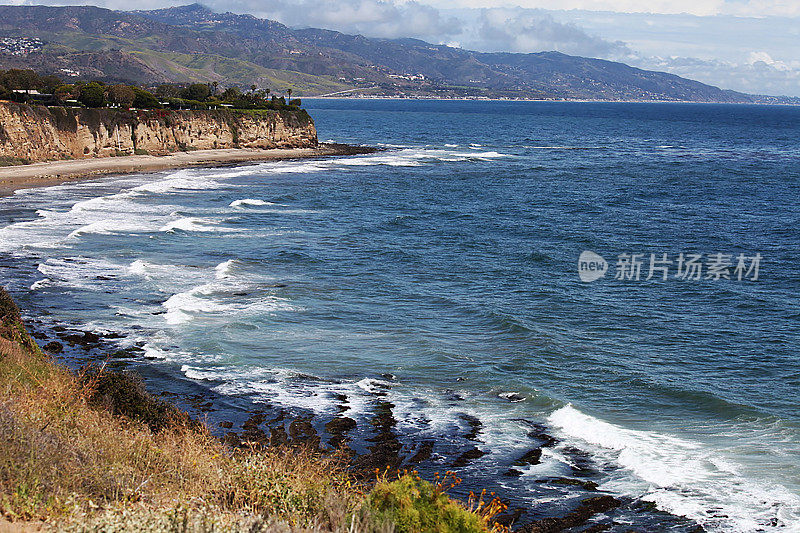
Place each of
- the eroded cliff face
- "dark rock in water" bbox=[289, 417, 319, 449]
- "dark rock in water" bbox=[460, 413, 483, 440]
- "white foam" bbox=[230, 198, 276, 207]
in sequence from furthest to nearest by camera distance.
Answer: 1. the eroded cliff face
2. "white foam" bbox=[230, 198, 276, 207]
3. "dark rock in water" bbox=[460, 413, 483, 440]
4. "dark rock in water" bbox=[289, 417, 319, 449]

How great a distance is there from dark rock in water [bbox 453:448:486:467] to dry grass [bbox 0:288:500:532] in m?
3.54

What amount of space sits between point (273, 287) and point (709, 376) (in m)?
17.7

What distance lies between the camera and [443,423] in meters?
18.7

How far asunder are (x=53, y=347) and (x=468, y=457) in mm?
13843

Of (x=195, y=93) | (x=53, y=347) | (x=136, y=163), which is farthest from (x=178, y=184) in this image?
(x=53, y=347)

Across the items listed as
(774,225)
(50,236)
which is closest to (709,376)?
(774,225)

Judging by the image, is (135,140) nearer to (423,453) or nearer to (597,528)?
(423,453)

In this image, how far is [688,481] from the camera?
15961 millimetres

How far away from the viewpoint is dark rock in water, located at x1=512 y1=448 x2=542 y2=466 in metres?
16.6

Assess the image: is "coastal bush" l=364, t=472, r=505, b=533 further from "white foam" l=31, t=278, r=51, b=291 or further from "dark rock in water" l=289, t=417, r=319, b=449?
"white foam" l=31, t=278, r=51, b=291

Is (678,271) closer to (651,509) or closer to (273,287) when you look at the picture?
(273,287)

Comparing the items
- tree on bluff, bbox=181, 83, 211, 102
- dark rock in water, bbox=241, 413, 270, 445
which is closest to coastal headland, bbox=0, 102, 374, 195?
tree on bluff, bbox=181, 83, 211, 102

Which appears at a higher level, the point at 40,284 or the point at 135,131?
the point at 135,131

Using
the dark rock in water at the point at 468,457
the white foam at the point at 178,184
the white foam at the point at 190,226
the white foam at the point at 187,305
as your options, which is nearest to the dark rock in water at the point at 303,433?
the dark rock in water at the point at 468,457
